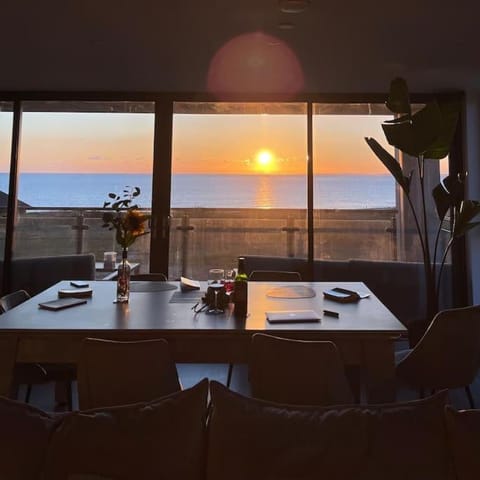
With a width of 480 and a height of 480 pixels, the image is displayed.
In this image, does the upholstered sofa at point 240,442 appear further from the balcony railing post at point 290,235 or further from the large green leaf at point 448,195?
the balcony railing post at point 290,235

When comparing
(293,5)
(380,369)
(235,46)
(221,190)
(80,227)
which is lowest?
(380,369)

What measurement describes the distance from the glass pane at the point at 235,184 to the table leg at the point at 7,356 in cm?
257

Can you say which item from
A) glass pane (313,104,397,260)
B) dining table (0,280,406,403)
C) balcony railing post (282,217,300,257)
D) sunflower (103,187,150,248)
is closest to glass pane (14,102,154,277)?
balcony railing post (282,217,300,257)

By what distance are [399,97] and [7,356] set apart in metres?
3.04

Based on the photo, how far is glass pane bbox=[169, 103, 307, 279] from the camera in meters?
4.35

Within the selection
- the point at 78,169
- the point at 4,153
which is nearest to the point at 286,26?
the point at 78,169

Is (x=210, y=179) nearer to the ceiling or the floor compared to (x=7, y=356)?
nearer to the ceiling

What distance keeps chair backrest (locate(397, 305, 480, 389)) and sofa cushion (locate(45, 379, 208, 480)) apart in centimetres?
154

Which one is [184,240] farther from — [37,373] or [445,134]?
[445,134]

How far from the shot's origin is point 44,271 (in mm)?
4285

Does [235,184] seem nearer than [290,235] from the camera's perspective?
No

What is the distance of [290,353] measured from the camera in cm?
153

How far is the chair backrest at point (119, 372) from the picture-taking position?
1.52 metres

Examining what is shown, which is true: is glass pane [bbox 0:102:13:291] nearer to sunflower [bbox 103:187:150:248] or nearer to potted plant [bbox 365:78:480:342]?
sunflower [bbox 103:187:150:248]
